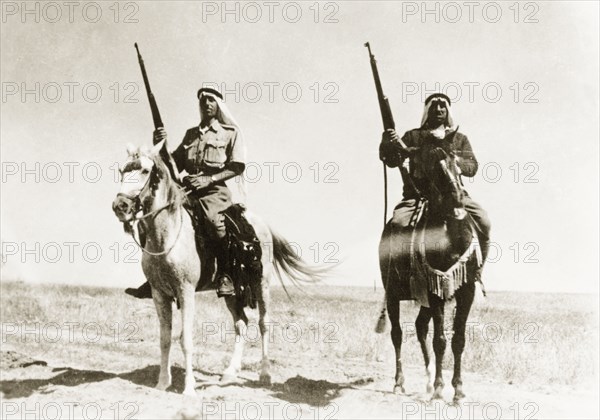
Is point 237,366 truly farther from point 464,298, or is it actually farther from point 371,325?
point 371,325

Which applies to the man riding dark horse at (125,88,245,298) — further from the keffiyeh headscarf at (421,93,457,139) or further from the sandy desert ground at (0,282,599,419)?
the keffiyeh headscarf at (421,93,457,139)

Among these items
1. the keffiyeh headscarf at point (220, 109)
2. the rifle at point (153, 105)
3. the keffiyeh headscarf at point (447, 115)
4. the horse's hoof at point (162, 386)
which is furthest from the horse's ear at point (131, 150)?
the keffiyeh headscarf at point (447, 115)

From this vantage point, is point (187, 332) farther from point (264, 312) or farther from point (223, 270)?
point (264, 312)

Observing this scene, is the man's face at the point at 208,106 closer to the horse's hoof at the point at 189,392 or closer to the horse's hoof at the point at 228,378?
the horse's hoof at the point at 228,378

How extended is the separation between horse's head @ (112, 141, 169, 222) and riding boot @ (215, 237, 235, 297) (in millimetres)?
A: 1191

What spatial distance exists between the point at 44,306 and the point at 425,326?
998cm

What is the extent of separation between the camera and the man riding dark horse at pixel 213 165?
845 centimetres

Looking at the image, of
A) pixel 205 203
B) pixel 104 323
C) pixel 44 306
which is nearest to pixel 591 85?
pixel 205 203

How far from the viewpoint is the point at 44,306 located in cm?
1528

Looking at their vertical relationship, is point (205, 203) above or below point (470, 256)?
above

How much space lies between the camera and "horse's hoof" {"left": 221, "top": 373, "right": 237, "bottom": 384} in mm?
8474

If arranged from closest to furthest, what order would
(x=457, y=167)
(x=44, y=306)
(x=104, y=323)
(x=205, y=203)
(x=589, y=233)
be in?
1. (x=457, y=167)
2. (x=205, y=203)
3. (x=589, y=233)
4. (x=104, y=323)
5. (x=44, y=306)

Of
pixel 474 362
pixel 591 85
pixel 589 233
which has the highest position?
pixel 591 85

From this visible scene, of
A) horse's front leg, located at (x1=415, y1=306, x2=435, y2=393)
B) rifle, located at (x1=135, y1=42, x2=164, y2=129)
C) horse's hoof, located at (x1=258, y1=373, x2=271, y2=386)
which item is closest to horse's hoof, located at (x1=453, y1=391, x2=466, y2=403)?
horse's front leg, located at (x1=415, y1=306, x2=435, y2=393)
